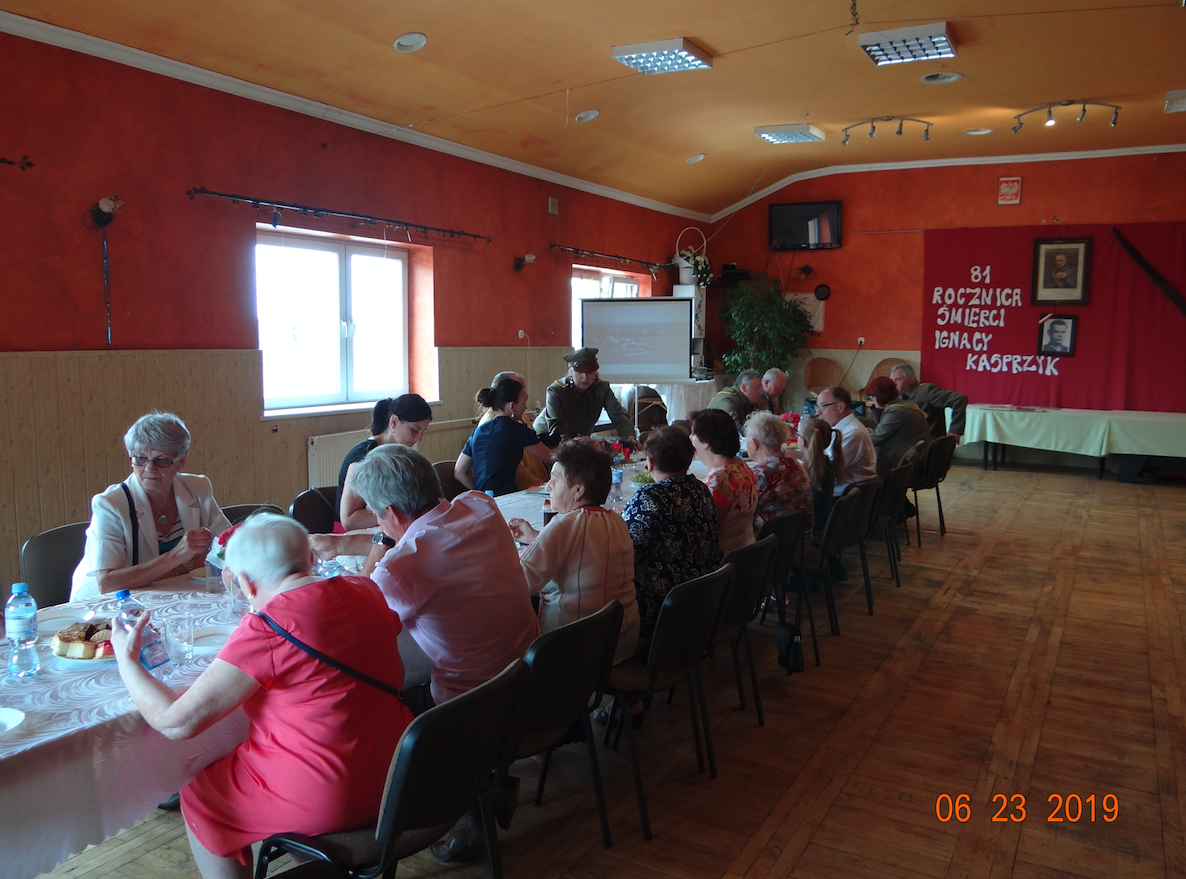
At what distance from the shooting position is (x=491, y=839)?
6.95ft

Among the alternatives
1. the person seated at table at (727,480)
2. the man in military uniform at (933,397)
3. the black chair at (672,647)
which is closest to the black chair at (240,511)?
the black chair at (672,647)

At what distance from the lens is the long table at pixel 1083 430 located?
9.28 m

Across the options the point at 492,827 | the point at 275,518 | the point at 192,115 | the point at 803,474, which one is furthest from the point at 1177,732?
the point at 192,115

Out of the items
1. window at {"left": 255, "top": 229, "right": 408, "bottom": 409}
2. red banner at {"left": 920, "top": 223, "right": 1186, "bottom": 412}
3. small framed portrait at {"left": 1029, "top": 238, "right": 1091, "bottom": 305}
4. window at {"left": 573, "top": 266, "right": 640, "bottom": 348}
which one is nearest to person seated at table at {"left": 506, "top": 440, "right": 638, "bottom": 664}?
window at {"left": 255, "top": 229, "right": 408, "bottom": 409}

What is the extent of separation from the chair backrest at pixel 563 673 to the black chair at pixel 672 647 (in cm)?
21

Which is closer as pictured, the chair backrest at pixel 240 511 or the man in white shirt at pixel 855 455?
the chair backrest at pixel 240 511

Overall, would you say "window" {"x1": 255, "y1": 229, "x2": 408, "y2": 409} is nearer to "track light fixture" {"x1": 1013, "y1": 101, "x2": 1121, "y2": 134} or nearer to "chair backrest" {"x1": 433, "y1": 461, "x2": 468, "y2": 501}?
Result: "chair backrest" {"x1": 433, "y1": 461, "x2": 468, "y2": 501}

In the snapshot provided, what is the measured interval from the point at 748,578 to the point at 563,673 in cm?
110

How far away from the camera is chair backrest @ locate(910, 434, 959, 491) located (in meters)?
6.54

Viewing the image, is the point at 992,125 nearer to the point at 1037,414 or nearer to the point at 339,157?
the point at 1037,414

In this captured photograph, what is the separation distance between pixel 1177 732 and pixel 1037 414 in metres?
7.12

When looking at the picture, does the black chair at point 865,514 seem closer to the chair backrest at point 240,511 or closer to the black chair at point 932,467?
the black chair at point 932,467

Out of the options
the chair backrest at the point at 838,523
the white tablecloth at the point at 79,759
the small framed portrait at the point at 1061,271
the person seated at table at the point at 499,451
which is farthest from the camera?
the small framed portrait at the point at 1061,271

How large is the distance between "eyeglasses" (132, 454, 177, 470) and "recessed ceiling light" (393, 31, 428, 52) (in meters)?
3.74
